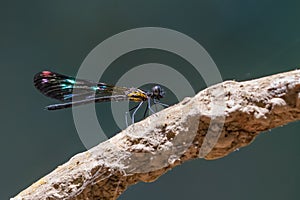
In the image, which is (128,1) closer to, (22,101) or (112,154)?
(22,101)

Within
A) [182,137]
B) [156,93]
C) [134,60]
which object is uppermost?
[134,60]

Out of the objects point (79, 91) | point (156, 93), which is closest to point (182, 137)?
point (156, 93)

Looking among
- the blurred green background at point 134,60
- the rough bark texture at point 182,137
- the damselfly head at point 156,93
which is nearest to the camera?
the rough bark texture at point 182,137

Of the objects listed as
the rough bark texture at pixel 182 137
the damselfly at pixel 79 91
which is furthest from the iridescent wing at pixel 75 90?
the rough bark texture at pixel 182 137

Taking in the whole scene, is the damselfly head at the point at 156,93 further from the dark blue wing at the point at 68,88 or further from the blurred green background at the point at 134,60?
the blurred green background at the point at 134,60

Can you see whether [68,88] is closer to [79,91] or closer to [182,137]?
[79,91]

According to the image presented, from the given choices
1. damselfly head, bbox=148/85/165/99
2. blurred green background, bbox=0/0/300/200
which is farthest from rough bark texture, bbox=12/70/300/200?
blurred green background, bbox=0/0/300/200
